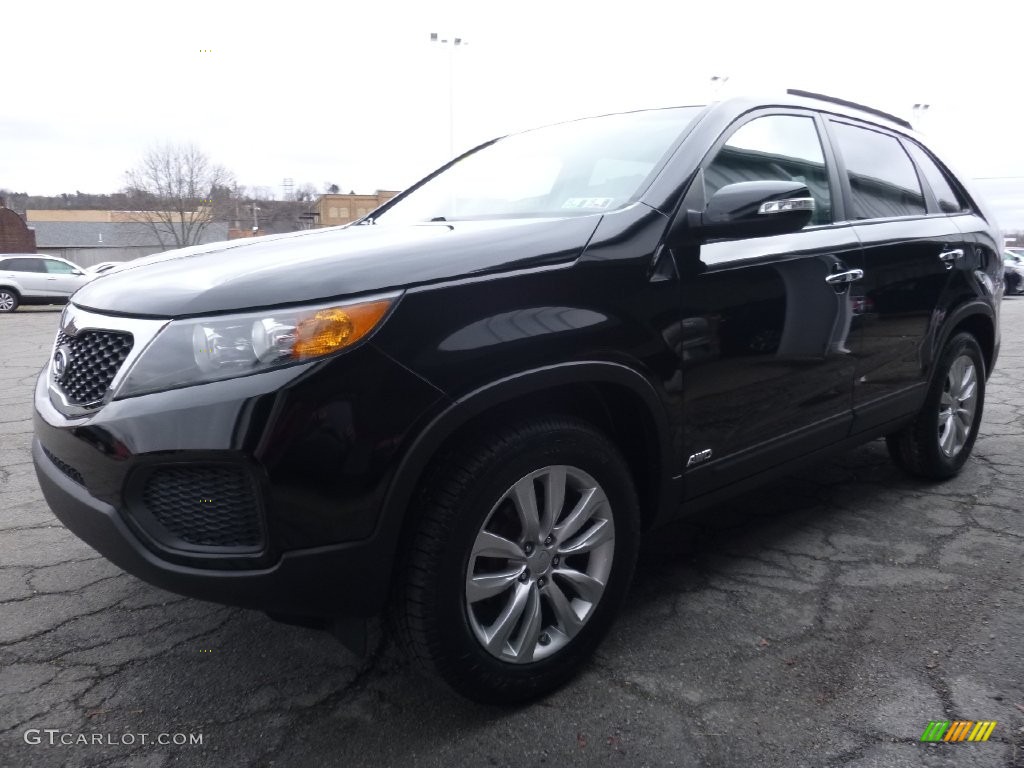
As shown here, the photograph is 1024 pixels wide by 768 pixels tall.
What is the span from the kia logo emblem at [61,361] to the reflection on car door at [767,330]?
1.67 m

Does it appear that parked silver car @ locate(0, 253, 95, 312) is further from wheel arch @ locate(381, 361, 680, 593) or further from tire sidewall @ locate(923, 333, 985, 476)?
wheel arch @ locate(381, 361, 680, 593)

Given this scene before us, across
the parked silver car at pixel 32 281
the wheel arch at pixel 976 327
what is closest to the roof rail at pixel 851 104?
the wheel arch at pixel 976 327

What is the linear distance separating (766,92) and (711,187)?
0.68m

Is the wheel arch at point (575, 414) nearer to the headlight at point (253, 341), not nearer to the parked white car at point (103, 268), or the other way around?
the headlight at point (253, 341)

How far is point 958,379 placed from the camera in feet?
12.6

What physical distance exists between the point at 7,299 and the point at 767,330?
21595mm

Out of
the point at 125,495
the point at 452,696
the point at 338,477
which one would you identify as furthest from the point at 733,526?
the point at 125,495

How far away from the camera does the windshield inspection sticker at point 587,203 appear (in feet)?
7.79

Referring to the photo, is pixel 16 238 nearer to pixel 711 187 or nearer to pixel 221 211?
pixel 221 211

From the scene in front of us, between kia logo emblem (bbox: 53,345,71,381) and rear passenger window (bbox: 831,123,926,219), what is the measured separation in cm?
277

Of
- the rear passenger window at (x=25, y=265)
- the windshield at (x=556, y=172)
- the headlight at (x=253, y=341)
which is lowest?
the headlight at (x=253, y=341)

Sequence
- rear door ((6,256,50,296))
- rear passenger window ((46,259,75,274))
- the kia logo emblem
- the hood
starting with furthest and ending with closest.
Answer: rear passenger window ((46,259,75,274)) → rear door ((6,256,50,296)) → the kia logo emblem → the hood

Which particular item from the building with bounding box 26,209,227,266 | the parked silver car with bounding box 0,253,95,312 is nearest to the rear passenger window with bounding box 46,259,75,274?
the parked silver car with bounding box 0,253,95,312

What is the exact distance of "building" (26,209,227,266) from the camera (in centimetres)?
5475
